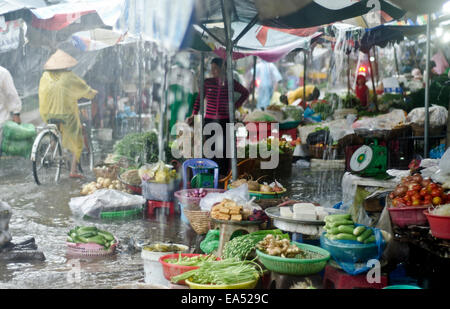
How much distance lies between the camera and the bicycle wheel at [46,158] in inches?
336

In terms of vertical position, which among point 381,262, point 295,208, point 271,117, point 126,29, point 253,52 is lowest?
point 381,262

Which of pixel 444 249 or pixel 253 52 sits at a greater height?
pixel 253 52

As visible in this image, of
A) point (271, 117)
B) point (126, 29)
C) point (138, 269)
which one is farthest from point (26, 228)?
point (271, 117)

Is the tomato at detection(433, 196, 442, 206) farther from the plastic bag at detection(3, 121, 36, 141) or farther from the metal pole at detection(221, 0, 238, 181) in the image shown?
the plastic bag at detection(3, 121, 36, 141)

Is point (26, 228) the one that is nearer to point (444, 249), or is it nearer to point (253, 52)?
point (444, 249)

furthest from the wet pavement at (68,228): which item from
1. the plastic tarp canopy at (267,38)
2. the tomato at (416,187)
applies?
the plastic tarp canopy at (267,38)

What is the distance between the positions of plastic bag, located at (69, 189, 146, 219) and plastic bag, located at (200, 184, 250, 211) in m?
1.69

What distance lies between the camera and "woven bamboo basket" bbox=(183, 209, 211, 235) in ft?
16.9

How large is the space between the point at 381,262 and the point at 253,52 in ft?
31.5

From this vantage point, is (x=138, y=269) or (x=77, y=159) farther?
(x=77, y=159)

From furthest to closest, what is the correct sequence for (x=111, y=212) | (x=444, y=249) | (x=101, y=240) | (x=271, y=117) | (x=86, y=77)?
(x=86, y=77)
(x=271, y=117)
(x=111, y=212)
(x=101, y=240)
(x=444, y=249)

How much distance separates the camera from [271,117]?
11180 mm

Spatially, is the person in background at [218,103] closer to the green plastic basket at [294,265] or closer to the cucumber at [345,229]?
the cucumber at [345,229]

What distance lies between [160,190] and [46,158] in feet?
10.4
